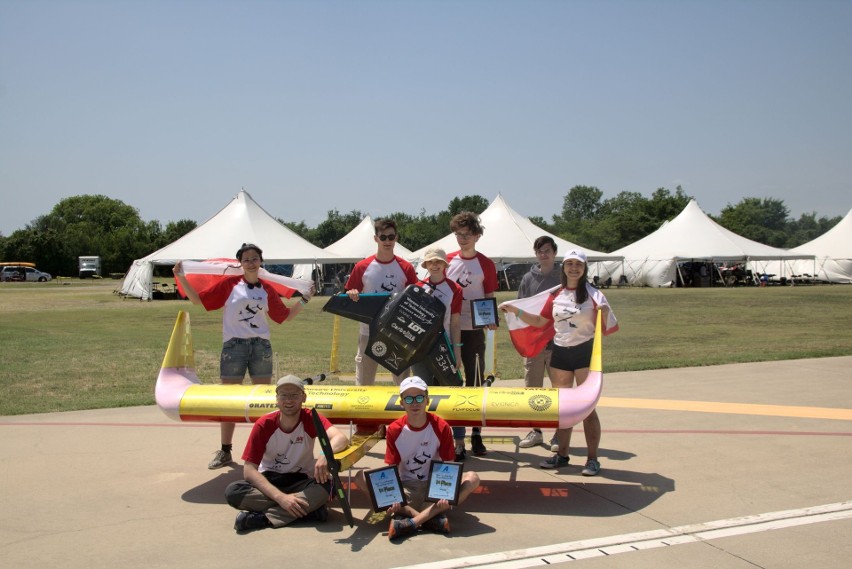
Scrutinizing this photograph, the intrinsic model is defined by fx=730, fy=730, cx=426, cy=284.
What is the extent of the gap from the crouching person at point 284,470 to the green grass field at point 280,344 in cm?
236

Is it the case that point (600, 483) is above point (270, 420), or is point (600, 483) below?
below

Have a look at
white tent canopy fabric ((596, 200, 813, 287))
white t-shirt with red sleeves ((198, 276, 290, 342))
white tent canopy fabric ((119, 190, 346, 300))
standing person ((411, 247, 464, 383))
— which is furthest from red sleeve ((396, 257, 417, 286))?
white tent canopy fabric ((596, 200, 813, 287))

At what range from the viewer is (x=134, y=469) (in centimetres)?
619

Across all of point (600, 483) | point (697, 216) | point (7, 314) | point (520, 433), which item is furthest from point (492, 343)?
point (697, 216)

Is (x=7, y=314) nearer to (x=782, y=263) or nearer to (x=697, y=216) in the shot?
(x=697, y=216)

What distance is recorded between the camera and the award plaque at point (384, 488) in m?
4.70

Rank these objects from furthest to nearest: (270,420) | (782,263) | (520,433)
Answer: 1. (782,263)
2. (520,433)
3. (270,420)

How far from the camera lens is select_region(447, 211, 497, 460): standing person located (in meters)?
6.75

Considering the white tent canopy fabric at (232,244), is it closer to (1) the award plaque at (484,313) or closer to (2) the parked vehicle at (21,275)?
(1) the award plaque at (484,313)

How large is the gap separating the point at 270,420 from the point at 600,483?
103 inches

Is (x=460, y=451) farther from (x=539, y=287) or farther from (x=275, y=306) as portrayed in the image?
(x=275, y=306)

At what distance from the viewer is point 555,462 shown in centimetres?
626

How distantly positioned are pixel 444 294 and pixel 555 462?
173cm

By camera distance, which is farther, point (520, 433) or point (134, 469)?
point (520, 433)
